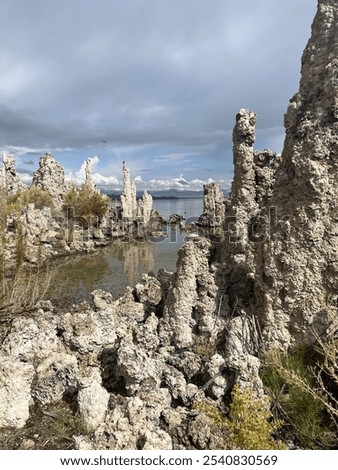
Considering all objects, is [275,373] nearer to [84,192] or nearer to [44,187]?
[84,192]

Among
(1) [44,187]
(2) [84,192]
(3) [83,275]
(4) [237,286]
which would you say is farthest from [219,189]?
(4) [237,286]

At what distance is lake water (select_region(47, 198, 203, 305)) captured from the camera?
49.9 ft

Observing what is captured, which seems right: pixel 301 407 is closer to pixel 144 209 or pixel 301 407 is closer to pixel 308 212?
pixel 308 212

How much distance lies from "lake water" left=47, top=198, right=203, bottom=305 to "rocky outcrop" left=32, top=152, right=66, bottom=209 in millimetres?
14606

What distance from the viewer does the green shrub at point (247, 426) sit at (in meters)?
3.81

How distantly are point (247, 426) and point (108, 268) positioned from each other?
16633 millimetres

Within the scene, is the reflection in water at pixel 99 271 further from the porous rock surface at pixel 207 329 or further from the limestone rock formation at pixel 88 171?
the limestone rock formation at pixel 88 171

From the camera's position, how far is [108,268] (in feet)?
65.3

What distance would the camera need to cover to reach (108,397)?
5.18 m
